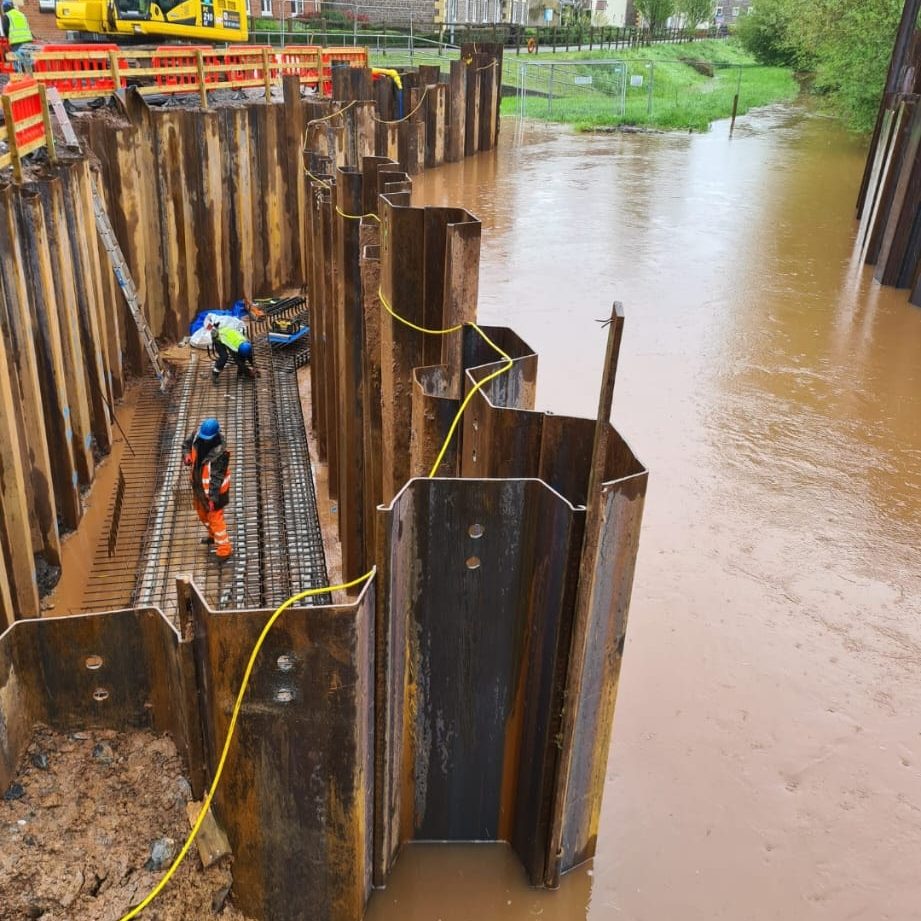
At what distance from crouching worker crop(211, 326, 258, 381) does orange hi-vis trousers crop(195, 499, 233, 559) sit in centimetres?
332

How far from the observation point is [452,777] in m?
3.73

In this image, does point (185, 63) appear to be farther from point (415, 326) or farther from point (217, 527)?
→ point (415, 326)

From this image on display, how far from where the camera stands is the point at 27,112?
8.04m

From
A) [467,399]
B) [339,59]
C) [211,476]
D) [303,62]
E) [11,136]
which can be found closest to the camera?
[467,399]

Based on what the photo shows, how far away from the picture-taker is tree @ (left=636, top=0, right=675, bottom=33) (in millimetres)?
69812

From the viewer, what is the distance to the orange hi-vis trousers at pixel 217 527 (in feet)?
23.1

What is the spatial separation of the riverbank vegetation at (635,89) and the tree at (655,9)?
13.1 m

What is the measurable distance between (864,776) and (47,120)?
7.99m

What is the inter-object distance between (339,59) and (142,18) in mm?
4340

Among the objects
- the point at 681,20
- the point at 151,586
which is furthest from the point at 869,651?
the point at 681,20

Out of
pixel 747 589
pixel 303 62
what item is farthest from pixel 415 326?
pixel 303 62

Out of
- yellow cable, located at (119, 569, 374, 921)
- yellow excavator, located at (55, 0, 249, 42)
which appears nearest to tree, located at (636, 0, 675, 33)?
yellow excavator, located at (55, 0, 249, 42)

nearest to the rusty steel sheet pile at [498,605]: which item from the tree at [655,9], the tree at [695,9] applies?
the tree at [655,9]

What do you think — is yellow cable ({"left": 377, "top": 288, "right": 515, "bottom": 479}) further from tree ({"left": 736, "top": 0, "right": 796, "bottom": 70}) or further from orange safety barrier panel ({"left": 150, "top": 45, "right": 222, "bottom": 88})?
tree ({"left": 736, "top": 0, "right": 796, "bottom": 70})
